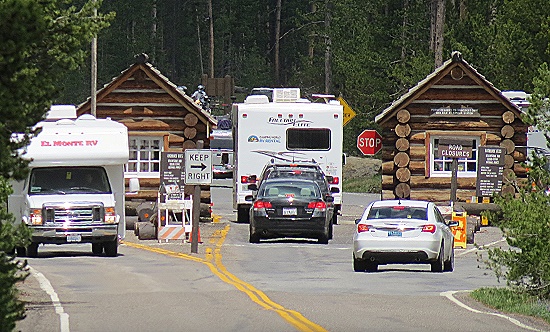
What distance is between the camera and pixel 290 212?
28297mm

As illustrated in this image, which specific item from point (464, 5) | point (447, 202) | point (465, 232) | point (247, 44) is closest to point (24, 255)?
point (465, 232)

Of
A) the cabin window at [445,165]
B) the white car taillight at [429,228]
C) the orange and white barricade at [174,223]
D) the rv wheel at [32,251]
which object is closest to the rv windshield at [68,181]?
the rv wheel at [32,251]

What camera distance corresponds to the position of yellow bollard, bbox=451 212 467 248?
28.8 metres

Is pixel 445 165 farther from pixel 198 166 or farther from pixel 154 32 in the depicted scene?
pixel 154 32

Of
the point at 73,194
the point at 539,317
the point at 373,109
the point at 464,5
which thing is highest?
the point at 464,5

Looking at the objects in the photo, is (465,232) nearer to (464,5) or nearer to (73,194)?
(73,194)

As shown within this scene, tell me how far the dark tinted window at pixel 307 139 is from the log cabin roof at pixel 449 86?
93.8 inches

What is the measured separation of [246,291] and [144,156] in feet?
58.0

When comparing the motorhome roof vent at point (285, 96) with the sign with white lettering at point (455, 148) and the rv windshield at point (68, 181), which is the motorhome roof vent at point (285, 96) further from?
the rv windshield at point (68, 181)

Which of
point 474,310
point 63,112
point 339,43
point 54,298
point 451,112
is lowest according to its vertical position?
point 474,310

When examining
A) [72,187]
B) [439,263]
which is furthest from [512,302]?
[72,187]

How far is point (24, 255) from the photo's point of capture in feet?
84.3

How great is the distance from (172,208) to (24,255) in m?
4.97

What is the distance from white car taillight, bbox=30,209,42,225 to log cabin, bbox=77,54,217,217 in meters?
11.2
